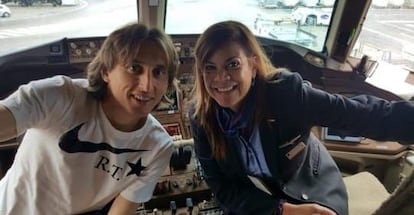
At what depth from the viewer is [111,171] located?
1.21 m

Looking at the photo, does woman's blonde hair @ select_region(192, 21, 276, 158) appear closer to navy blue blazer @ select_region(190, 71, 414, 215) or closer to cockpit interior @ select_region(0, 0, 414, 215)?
navy blue blazer @ select_region(190, 71, 414, 215)

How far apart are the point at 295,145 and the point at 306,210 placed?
25cm

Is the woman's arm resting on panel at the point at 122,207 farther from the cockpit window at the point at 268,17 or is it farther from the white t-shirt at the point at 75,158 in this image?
the cockpit window at the point at 268,17

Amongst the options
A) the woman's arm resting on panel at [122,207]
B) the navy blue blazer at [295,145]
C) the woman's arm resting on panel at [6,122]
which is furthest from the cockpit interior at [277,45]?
the woman's arm resting on panel at [6,122]

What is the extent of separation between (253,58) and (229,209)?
0.65 metres

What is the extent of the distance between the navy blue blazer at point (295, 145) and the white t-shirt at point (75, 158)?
300mm

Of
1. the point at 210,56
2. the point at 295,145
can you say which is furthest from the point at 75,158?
the point at 295,145

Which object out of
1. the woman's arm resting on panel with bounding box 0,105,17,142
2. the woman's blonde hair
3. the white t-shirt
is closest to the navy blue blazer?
the woman's blonde hair

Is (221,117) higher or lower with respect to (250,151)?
higher

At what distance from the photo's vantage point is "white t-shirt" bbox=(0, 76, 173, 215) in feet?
3.50

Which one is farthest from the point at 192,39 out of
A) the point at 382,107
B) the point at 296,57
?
the point at 382,107

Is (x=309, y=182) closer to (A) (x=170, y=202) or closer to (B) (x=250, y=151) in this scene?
(B) (x=250, y=151)

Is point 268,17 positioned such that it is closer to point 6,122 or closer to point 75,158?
point 75,158

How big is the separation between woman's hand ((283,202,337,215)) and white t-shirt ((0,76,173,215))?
504mm
